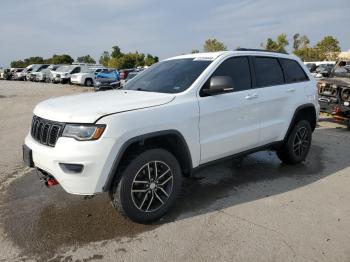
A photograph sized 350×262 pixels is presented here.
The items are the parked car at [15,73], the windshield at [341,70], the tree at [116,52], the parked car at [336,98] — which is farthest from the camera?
the tree at [116,52]

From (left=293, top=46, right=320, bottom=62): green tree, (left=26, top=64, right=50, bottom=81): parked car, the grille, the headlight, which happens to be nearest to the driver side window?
the headlight

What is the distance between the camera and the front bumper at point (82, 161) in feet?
11.1

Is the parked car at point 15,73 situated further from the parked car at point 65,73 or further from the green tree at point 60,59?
the green tree at point 60,59

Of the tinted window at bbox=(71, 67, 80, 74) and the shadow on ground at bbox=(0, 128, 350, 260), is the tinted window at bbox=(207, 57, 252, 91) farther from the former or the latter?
the tinted window at bbox=(71, 67, 80, 74)

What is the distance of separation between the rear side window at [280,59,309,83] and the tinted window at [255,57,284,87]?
0.16 meters

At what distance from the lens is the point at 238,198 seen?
15.1ft

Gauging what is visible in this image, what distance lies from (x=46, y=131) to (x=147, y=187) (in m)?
1.17

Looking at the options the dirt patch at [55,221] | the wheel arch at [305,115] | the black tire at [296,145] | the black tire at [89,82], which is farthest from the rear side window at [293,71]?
the black tire at [89,82]

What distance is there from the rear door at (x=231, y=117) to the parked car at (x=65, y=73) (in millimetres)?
26660

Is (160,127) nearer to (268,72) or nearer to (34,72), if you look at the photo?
(268,72)

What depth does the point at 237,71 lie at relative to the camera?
15.7ft

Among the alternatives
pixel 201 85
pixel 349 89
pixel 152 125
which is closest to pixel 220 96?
pixel 201 85

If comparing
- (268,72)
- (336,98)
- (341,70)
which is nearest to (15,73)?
(341,70)

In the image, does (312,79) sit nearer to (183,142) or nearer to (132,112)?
(183,142)
